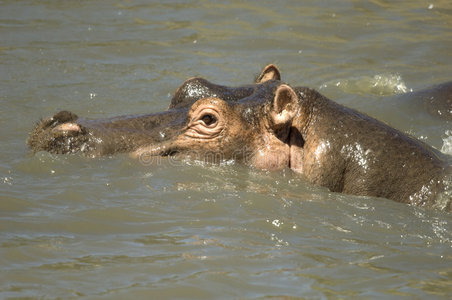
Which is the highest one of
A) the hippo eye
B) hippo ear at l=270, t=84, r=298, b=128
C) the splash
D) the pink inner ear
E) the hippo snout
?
hippo ear at l=270, t=84, r=298, b=128

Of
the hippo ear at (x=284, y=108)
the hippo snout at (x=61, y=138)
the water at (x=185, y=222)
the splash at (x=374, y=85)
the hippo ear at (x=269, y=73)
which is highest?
the hippo ear at (x=269, y=73)

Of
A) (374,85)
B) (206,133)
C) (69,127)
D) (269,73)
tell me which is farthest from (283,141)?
(374,85)

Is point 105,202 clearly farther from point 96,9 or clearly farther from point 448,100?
point 96,9

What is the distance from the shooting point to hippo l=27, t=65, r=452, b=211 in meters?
6.63

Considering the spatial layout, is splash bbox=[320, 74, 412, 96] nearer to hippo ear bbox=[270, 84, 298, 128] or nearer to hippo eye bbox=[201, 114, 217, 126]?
hippo ear bbox=[270, 84, 298, 128]

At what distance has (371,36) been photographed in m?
14.6

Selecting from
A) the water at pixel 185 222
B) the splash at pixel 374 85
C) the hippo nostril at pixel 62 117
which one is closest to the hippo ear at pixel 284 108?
the water at pixel 185 222

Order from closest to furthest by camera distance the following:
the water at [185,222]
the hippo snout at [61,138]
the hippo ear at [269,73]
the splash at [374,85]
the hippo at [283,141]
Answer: the water at [185,222]
the hippo at [283,141]
the hippo snout at [61,138]
the hippo ear at [269,73]
the splash at [374,85]

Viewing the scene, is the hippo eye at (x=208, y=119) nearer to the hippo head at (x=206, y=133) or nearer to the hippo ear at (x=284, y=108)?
the hippo head at (x=206, y=133)

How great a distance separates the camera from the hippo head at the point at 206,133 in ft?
22.4

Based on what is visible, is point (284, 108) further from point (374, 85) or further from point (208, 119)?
point (374, 85)

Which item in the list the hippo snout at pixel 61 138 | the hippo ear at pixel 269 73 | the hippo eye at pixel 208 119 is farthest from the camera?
the hippo ear at pixel 269 73

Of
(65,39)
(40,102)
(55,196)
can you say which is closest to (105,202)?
(55,196)

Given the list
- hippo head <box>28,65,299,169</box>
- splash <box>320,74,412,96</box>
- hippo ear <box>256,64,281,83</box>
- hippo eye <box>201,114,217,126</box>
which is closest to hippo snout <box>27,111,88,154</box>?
hippo head <box>28,65,299,169</box>
